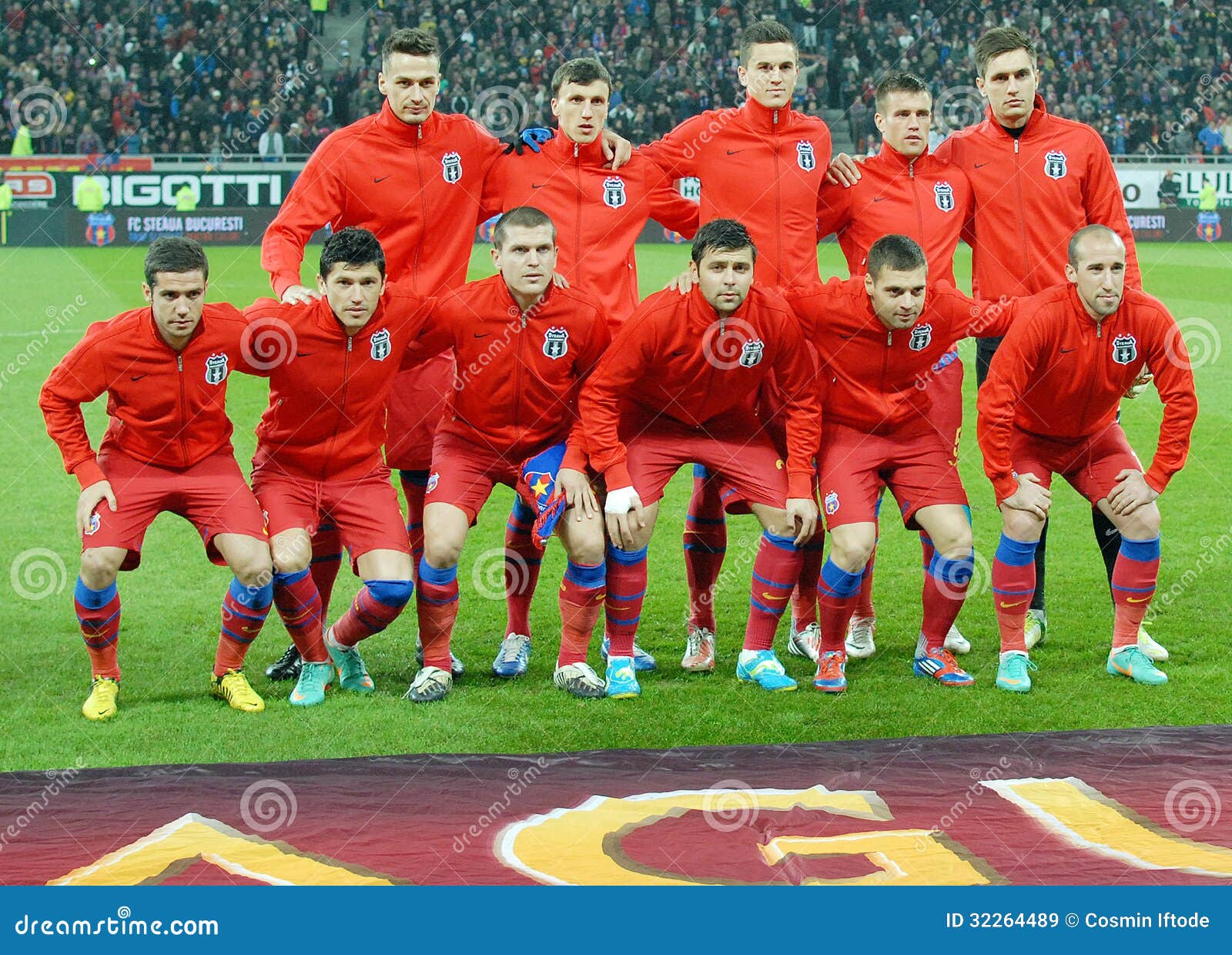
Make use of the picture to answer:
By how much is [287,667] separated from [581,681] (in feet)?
4.18

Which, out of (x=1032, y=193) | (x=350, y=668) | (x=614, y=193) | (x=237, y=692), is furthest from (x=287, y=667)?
(x=1032, y=193)

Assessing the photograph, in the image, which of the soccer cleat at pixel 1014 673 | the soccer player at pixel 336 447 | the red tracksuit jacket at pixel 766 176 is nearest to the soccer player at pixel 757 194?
the red tracksuit jacket at pixel 766 176

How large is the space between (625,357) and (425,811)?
6.75ft

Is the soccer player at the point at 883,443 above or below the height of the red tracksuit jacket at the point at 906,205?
below

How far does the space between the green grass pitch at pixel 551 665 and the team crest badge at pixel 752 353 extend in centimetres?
129

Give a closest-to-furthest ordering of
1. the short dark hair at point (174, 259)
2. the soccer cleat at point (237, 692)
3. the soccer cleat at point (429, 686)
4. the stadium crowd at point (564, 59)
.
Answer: the short dark hair at point (174, 259), the soccer cleat at point (237, 692), the soccer cleat at point (429, 686), the stadium crowd at point (564, 59)

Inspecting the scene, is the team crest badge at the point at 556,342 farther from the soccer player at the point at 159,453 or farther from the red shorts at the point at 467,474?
the soccer player at the point at 159,453

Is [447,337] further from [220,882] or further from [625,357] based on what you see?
A: [220,882]

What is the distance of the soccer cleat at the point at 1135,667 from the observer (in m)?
5.71

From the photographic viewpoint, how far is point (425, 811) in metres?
4.38

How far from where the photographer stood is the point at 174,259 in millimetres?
5309

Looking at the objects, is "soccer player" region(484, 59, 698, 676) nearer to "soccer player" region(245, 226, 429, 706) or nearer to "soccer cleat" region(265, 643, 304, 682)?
"soccer player" region(245, 226, 429, 706)

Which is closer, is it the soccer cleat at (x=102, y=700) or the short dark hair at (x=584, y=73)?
the soccer cleat at (x=102, y=700)

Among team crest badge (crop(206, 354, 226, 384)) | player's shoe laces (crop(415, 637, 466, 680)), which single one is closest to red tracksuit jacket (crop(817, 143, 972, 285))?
player's shoe laces (crop(415, 637, 466, 680))
